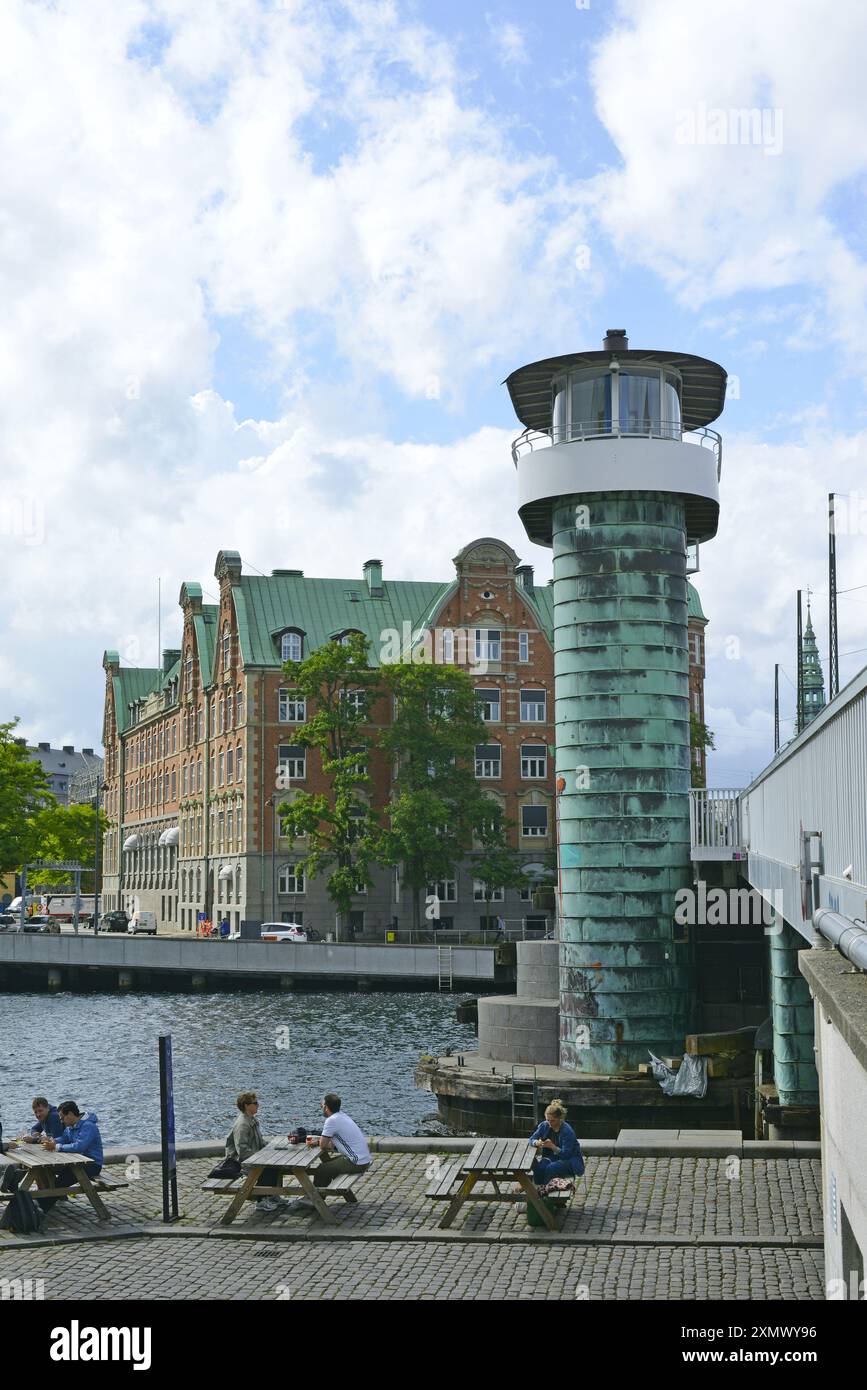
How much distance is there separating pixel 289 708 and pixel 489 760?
12170mm

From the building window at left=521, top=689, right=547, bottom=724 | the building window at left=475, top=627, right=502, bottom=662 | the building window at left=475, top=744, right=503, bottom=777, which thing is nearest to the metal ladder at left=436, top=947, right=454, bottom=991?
the building window at left=475, top=744, right=503, bottom=777

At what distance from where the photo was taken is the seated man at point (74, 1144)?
17.3 m

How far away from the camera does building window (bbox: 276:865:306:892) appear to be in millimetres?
88312

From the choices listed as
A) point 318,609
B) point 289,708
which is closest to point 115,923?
point 289,708

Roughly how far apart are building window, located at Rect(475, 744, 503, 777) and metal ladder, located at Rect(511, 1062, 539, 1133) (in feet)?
189

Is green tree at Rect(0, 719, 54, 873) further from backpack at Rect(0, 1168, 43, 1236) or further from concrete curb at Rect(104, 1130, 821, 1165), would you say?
backpack at Rect(0, 1168, 43, 1236)

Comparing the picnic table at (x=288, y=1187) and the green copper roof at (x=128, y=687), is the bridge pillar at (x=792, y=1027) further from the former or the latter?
the green copper roof at (x=128, y=687)

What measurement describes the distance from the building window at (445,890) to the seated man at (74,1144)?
227 ft

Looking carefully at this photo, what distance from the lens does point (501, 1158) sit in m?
16.8

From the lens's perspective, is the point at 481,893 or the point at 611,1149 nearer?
the point at 611,1149

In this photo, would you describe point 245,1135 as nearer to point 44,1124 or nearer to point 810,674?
point 44,1124

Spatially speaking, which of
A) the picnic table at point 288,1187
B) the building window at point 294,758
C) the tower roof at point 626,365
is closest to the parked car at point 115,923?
the building window at point 294,758

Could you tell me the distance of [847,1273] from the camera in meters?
11.1
